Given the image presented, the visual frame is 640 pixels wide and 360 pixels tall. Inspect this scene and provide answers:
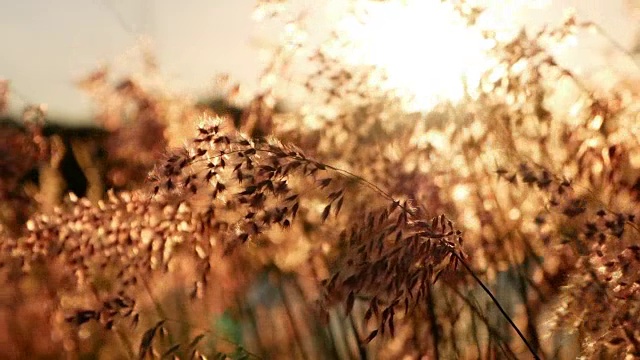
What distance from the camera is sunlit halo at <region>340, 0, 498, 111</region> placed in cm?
345

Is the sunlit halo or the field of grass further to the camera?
the sunlit halo

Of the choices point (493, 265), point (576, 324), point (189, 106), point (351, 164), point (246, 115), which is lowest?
point (576, 324)

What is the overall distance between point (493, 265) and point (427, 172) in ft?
1.31

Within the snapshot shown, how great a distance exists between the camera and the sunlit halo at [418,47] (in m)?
3.45

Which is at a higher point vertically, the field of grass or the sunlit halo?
the sunlit halo

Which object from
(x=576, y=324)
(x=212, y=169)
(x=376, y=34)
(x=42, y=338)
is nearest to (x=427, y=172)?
(x=376, y=34)

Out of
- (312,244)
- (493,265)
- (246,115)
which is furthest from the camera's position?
(246,115)

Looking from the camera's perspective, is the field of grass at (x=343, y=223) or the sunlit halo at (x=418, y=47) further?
the sunlit halo at (x=418, y=47)

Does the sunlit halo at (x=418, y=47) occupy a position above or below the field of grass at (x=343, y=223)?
above

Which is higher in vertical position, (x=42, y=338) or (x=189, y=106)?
(x=189, y=106)

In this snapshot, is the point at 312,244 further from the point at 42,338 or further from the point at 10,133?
the point at 10,133

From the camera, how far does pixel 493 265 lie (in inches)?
132

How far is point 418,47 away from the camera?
→ 377 centimetres

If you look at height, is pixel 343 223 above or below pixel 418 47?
below
